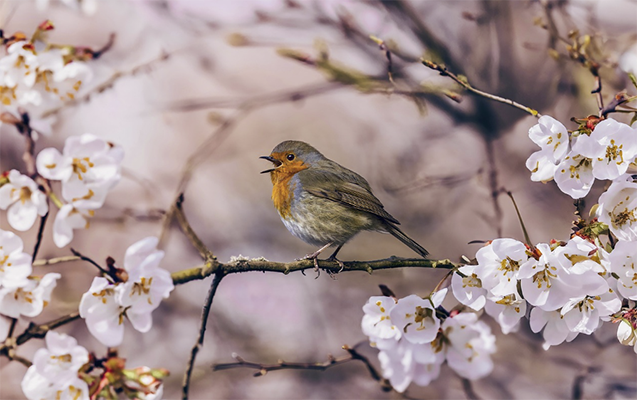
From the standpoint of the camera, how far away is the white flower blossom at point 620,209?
2.75 ft

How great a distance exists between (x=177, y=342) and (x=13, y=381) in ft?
1.69

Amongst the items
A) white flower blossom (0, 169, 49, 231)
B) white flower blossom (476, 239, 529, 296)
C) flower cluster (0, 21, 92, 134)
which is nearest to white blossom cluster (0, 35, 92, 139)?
flower cluster (0, 21, 92, 134)

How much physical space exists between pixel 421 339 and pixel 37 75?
2.94ft

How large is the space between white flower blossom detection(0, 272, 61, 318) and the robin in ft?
1.97

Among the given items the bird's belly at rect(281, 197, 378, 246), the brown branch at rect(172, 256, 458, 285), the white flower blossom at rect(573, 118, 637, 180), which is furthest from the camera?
the bird's belly at rect(281, 197, 378, 246)

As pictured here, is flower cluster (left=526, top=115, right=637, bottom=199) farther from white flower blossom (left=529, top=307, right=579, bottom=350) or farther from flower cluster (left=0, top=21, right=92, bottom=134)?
flower cluster (left=0, top=21, right=92, bottom=134)

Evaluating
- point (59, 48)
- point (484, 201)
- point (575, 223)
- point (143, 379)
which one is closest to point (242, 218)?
point (484, 201)

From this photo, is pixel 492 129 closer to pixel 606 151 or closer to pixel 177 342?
pixel 606 151

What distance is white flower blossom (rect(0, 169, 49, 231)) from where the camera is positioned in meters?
0.92

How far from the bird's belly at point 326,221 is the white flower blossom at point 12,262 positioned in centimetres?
65

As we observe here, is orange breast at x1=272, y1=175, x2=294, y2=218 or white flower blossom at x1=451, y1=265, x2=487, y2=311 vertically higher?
white flower blossom at x1=451, y1=265, x2=487, y2=311

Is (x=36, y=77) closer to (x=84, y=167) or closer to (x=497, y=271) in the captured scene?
(x=84, y=167)

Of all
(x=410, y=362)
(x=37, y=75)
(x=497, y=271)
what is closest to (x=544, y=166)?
(x=497, y=271)

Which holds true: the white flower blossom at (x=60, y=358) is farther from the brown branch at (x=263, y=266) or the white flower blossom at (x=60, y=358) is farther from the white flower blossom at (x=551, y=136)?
the white flower blossom at (x=551, y=136)
